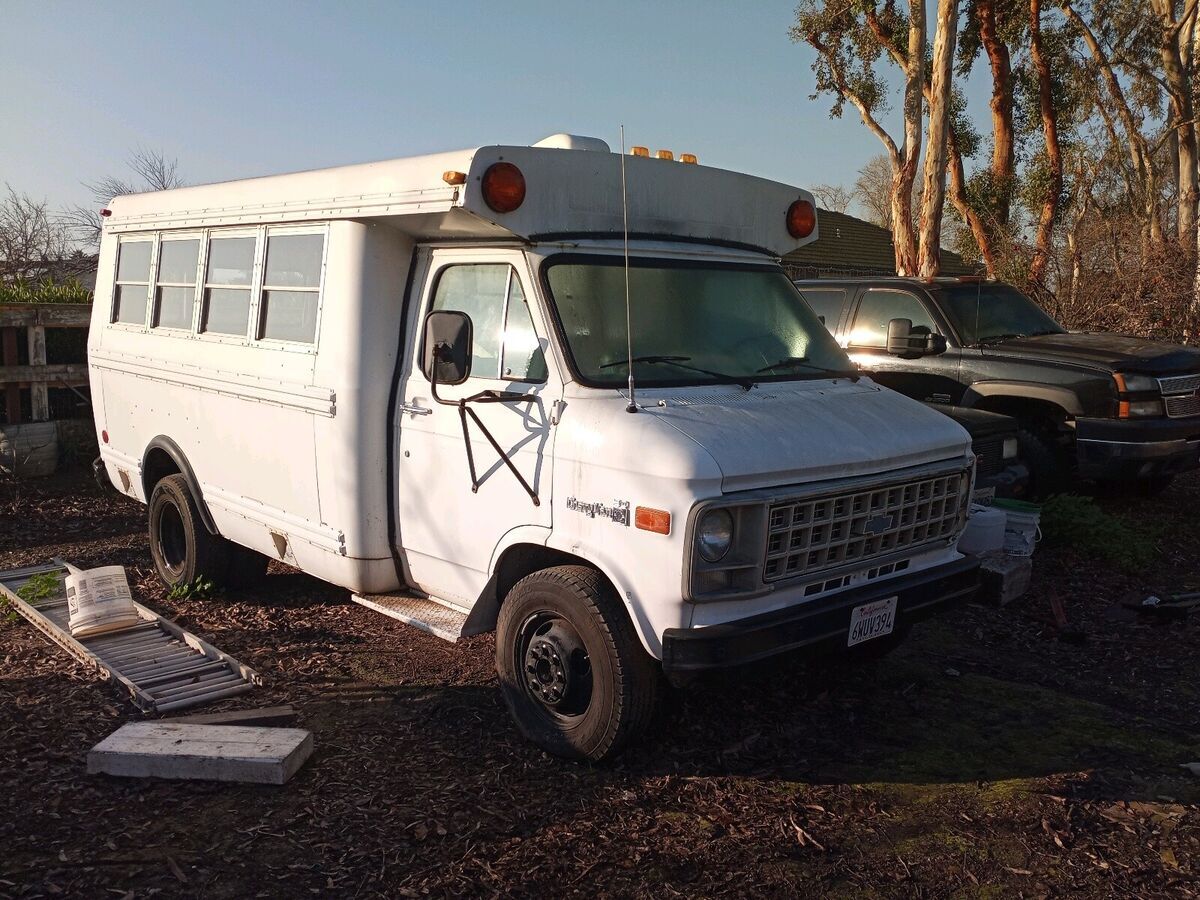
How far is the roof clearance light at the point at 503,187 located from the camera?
14.4 feet

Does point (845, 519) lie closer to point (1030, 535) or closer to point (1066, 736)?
point (1066, 736)

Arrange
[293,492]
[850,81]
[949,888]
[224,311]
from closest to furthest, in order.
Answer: [949,888]
[293,492]
[224,311]
[850,81]

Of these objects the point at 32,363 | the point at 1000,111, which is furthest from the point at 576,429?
the point at 1000,111

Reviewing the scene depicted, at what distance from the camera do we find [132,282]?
23.9ft

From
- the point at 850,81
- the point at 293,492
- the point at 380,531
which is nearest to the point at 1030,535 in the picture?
the point at 380,531

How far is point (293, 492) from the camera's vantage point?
5637mm

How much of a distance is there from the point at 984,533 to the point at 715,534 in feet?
10.6

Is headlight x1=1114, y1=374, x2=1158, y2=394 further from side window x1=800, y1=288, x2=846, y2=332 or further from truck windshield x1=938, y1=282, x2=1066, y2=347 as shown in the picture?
side window x1=800, y1=288, x2=846, y2=332

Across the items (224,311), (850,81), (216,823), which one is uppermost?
(850,81)

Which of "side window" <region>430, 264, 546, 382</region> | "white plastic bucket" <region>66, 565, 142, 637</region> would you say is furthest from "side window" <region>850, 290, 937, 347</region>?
"white plastic bucket" <region>66, 565, 142, 637</region>

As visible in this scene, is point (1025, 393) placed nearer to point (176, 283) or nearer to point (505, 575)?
point (505, 575)

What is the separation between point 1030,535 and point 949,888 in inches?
141

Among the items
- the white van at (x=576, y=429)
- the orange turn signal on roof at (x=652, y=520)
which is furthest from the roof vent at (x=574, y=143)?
the orange turn signal on roof at (x=652, y=520)

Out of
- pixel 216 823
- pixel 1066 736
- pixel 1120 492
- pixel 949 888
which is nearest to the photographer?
pixel 949 888
